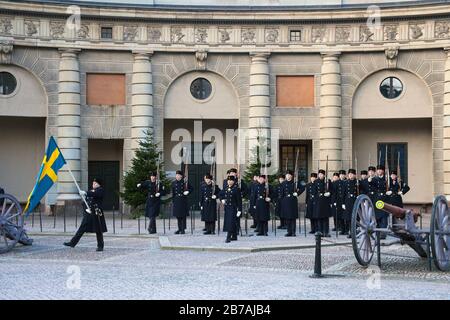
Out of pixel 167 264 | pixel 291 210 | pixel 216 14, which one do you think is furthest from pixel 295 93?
pixel 167 264

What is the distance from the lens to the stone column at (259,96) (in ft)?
97.3

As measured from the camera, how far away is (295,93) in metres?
30.0

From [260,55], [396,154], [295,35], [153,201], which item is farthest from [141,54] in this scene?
[396,154]

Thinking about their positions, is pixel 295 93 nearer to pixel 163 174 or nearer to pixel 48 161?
pixel 163 174

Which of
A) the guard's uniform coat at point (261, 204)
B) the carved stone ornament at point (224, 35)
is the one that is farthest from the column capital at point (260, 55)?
the guard's uniform coat at point (261, 204)

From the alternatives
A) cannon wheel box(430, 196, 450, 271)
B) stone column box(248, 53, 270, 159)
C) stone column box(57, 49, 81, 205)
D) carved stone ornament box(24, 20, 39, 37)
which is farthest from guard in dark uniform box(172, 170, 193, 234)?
carved stone ornament box(24, 20, 39, 37)

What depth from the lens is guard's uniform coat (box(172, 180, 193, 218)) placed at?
21.5 metres

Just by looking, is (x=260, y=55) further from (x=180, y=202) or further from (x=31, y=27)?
(x=180, y=202)

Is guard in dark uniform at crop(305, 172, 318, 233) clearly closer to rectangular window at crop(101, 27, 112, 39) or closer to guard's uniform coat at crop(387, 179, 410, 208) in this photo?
guard's uniform coat at crop(387, 179, 410, 208)

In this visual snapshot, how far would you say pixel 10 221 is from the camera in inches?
638

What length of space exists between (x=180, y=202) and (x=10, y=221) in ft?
21.4

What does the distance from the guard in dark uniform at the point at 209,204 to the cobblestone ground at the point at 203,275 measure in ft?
14.4

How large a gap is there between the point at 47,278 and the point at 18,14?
61.5 feet

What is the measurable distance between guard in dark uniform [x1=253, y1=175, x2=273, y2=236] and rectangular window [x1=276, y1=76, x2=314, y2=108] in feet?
28.2
